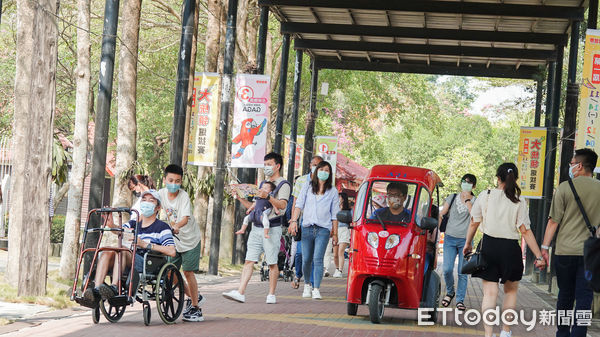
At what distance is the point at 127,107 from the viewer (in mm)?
19328

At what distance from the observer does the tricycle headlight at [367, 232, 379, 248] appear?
1235 centimetres

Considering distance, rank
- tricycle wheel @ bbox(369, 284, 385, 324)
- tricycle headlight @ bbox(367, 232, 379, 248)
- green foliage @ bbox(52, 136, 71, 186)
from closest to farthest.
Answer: tricycle wheel @ bbox(369, 284, 385, 324), tricycle headlight @ bbox(367, 232, 379, 248), green foliage @ bbox(52, 136, 71, 186)

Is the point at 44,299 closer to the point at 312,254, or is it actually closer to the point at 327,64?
the point at 312,254

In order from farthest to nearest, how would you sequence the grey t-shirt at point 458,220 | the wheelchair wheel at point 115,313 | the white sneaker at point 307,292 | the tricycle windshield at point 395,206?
the white sneaker at point 307,292
the grey t-shirt at point 458,220
the tricycle windshield at point 395,206
the wheelchair wheel at point 115,313

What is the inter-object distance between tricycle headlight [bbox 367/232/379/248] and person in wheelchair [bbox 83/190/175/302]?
2.62 m

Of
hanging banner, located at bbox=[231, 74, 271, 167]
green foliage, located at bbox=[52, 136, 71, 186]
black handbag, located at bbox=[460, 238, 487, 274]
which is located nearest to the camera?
black handbag, located at bbox=[460, 238, 487, 274]

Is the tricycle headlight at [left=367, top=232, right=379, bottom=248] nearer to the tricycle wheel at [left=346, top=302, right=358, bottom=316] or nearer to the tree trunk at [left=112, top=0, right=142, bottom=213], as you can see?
the tricycle wheel at [left=346, top=302, right=358, bottom=316]

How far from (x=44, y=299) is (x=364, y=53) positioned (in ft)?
76.9

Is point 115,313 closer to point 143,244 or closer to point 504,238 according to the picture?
point 143,244

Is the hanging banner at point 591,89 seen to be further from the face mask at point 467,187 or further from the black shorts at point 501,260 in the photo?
the black shorts at point 501,260

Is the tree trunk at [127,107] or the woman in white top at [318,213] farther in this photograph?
the tree trunk at [127,107]

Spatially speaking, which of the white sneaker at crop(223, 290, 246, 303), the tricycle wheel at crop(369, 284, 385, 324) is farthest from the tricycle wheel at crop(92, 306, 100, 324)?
the tricycle wheel at crop(369, 284, 385, 324)

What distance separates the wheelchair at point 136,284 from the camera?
10.3 metres

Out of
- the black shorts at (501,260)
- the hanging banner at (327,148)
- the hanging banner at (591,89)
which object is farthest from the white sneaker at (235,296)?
the hanging banner at (327,148)
